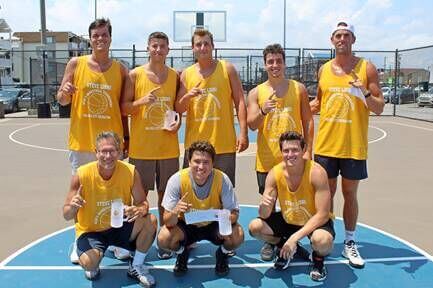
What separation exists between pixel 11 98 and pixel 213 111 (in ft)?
80.3

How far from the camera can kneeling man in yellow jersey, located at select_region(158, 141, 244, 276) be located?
3879mm

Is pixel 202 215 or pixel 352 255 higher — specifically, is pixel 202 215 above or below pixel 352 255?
above

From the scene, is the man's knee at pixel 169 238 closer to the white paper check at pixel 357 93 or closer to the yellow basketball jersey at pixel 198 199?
the yellow basketball jersey at pixel 198 199

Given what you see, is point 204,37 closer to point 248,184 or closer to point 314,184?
point 314,184

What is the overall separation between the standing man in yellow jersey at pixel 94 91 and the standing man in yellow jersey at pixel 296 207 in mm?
1550

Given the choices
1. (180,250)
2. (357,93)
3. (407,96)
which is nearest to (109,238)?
(180,250)

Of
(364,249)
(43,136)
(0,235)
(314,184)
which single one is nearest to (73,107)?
(0,235)

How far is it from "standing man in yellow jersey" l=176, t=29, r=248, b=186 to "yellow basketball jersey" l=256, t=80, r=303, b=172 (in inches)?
9.8

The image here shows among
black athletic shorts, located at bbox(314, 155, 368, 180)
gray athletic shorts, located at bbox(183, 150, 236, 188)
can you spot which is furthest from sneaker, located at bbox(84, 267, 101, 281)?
black athletic shorts, located at bbox(314, 155, 368, 180)

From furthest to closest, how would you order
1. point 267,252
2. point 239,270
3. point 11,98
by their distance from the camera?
point 11,98, point 267,252, point 239,270

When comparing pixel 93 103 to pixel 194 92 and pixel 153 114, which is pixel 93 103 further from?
pixel 194 92

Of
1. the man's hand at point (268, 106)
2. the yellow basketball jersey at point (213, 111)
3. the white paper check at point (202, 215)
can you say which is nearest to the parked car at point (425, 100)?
the yellow basketball jersey at point (213, 111)

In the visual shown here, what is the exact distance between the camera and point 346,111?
424 centimetres

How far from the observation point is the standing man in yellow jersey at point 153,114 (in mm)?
4289
